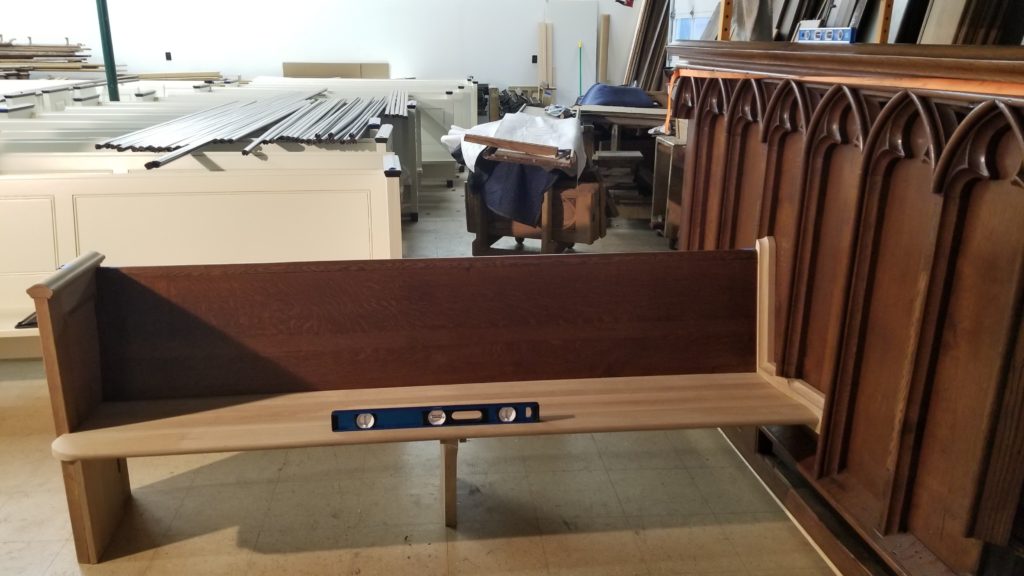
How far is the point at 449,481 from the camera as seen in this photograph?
226 centimetres

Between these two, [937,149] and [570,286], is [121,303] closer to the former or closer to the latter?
[570,286]

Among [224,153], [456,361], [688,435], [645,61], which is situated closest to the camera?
[456,361]

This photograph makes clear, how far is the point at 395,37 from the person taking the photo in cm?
1092

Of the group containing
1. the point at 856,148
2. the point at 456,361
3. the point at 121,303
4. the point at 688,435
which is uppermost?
the point at 856,148

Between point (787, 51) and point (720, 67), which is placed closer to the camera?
point (787, 51)

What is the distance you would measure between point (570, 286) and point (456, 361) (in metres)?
0.40

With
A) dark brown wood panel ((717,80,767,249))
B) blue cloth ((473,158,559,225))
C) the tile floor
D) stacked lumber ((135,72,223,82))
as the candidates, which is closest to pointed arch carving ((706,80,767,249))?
dark brown wood panel ((717,80,767,249))

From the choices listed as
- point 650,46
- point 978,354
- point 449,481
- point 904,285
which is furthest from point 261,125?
point 650,46

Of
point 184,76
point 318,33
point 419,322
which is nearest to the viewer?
point 419,322

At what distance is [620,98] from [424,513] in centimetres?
509

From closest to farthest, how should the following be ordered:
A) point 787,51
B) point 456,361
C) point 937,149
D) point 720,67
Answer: point 937,149, point 787,51, point 456,361, point 720,67

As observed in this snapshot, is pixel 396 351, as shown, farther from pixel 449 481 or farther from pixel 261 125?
pixel 261 125

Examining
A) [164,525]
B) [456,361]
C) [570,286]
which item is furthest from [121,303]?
[570,286]

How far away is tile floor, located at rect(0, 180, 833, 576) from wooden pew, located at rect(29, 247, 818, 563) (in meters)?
0.15
